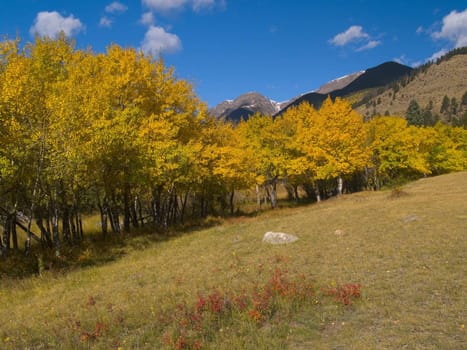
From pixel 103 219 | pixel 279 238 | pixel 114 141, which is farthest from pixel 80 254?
pixel 279 238

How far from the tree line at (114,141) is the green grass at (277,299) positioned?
5124 mm

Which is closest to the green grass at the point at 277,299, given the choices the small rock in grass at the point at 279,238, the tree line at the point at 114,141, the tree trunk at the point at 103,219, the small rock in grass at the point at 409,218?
the small rock in grass at the point at 409,218

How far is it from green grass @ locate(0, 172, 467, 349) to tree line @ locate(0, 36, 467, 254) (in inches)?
202

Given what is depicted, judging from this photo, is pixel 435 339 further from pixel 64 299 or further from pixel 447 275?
pixel 64 299

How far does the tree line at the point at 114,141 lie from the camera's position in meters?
18.0

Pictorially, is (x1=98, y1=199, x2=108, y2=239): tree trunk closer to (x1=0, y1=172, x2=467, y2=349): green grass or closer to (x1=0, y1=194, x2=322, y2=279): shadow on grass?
(x1=0, y1=194, x2=322, y2=279): shadow on grass

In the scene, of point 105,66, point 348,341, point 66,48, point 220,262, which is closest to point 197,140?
point 105,66

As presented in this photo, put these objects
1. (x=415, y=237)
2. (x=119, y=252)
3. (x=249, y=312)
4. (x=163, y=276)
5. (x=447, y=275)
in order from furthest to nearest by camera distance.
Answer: (x=119, y=252)
(x=415, y=237)
(x=163, y=276)
(x=447, y=275)
(x=249, y=312)

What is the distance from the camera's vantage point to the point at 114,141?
20844 millimetres

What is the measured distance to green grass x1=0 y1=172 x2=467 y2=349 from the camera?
841cm

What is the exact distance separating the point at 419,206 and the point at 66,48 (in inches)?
1112

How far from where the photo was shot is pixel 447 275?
37.0 ft

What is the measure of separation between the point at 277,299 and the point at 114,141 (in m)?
14.8

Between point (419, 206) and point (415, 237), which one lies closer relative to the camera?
point (415, 237)
